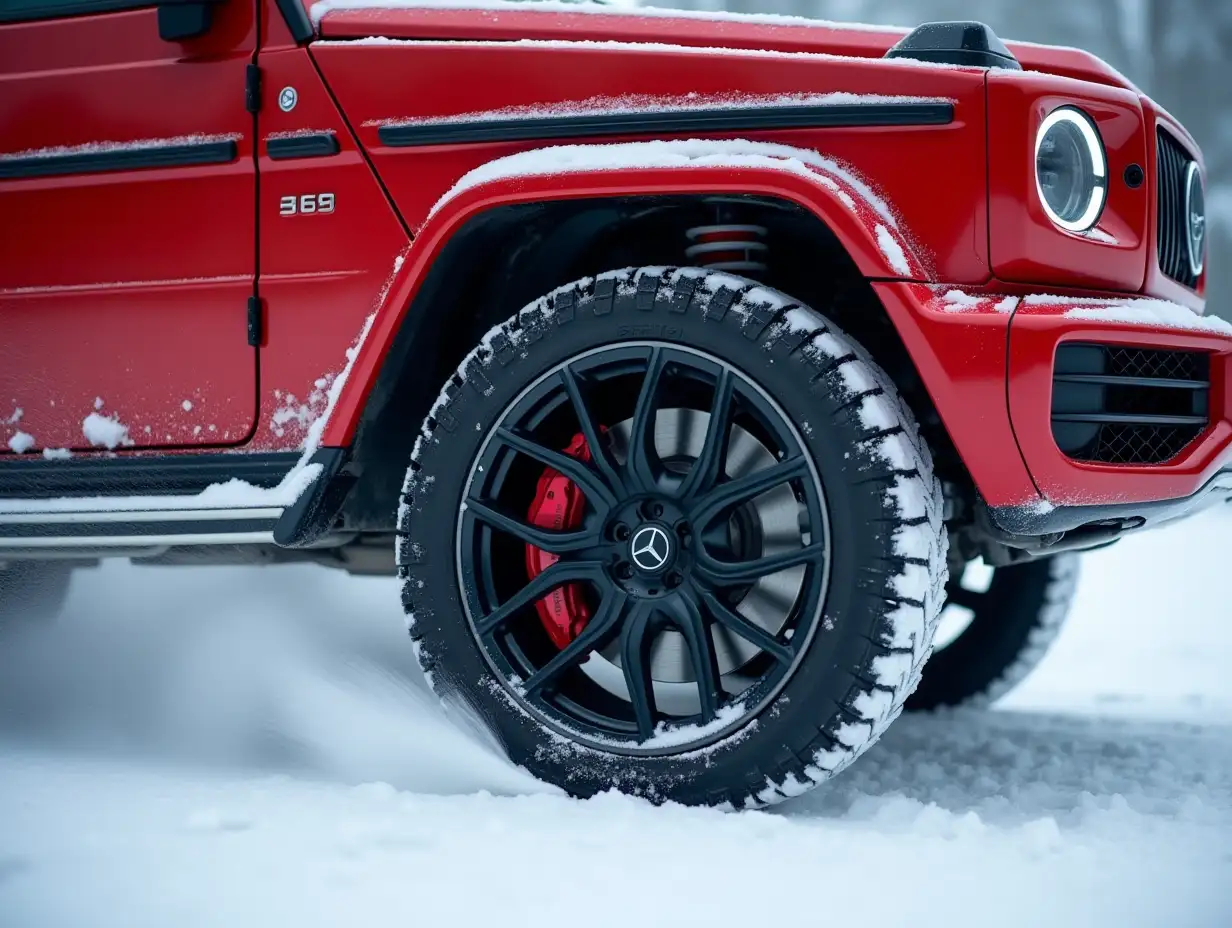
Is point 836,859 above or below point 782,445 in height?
below

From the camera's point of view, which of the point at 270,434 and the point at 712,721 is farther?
the point at 270,434

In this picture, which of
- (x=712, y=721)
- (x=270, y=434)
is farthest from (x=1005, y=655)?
(x=270, y=434)

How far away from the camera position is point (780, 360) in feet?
6.25

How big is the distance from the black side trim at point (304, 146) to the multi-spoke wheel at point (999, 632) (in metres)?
1.94

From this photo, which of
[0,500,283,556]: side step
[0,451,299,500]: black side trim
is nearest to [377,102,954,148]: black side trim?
[0,451,299,500]: black side trim

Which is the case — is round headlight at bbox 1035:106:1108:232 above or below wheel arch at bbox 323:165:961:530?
above

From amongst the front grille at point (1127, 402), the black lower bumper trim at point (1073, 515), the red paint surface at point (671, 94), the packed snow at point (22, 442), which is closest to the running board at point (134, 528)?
the packed snow at point (22, 442)

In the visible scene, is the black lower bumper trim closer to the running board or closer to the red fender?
the red fender

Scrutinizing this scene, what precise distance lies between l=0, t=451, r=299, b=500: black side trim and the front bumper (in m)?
1.25

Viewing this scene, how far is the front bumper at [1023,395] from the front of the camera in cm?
177

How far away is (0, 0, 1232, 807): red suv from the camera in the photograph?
6.08ft

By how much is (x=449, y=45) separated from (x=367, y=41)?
181mm

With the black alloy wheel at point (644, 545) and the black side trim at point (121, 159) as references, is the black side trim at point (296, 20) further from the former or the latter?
the black alloy wheel at point (644, 545)

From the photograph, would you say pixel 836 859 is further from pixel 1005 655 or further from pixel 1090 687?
pixel 1090 687
